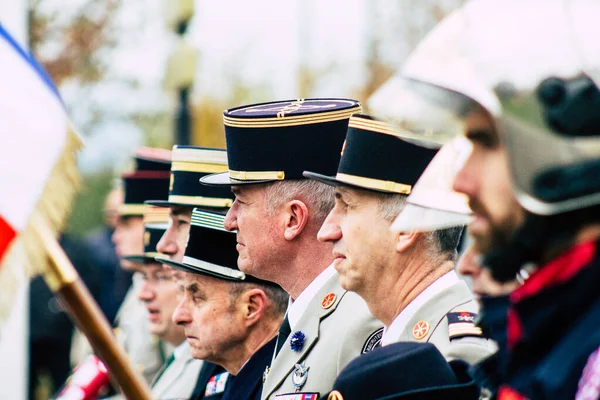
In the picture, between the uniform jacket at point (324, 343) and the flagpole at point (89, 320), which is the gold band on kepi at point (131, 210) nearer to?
the uniform jacket at point (324, 343)

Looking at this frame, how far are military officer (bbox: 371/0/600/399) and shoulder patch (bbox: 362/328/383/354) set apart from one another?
1.60 metres

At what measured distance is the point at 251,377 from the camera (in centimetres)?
465

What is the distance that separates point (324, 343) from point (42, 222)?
1178 mm

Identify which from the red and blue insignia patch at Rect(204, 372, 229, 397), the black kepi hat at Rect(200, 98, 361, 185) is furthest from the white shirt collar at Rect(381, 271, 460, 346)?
the red and blue insignia patch at Rect(204, 372, 229, 397)

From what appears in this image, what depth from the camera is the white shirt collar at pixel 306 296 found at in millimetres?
4277

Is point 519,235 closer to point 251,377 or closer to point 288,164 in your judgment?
point 288,164

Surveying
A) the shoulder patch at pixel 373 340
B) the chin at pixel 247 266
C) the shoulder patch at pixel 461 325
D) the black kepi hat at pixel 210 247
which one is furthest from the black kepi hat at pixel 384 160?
the black kepi hat at pixel 210 247

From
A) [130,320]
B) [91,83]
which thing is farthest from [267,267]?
[91,83]

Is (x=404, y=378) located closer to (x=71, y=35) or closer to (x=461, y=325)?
(x=461, y=325)

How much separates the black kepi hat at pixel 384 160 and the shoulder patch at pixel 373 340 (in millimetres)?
573

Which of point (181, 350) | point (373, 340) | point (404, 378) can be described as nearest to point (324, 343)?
point (373, 340)

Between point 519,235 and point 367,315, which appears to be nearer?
point 519,235

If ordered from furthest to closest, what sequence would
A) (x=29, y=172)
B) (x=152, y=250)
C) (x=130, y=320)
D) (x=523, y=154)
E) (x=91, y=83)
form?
(x=91, y=83)
(x=130, y=320)
(x=152, y=250)
(x=29, y=172)
(x=523, y=154)

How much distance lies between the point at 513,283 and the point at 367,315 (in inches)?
63.6
